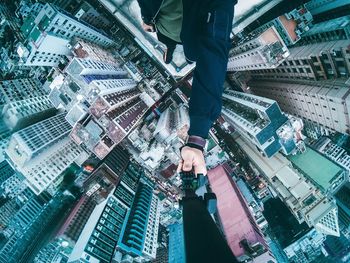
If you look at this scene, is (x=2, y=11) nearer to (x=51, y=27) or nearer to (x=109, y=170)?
(x=51, y=27)

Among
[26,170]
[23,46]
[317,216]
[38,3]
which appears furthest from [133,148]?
[317,216]

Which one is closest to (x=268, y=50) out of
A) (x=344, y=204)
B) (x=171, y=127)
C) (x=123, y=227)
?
(x=171, y=127)

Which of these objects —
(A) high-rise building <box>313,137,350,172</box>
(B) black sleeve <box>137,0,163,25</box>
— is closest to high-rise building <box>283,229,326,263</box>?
(A) high-rise building <box>313,137,350,172</box>

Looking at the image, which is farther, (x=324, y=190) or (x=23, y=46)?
(x=324, y=190)

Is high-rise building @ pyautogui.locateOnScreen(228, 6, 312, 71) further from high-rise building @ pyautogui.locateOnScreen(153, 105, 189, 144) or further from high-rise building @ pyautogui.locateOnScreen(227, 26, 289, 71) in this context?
high-rise building @ pyautogui.locateOnScreen(153, 105, 189, 144)

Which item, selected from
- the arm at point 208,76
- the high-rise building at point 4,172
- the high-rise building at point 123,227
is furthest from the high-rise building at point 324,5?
the high-rise building at point 4,172

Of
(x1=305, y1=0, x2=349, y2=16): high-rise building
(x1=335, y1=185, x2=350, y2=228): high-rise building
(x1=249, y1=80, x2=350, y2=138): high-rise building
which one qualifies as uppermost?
(x1=305, y1=0, x2=349, y2=16): high-rise building

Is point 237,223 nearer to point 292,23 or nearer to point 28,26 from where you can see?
point 292,23
